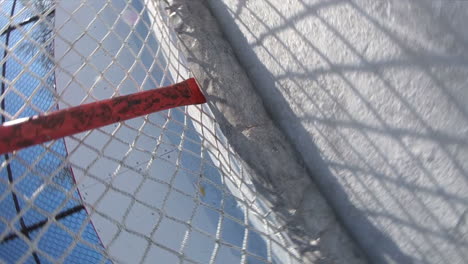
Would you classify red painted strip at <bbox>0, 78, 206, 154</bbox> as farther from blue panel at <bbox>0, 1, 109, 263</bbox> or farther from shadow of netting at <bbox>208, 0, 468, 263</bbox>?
blue panel at <bbox>0, 1, 109, 263</bbox>

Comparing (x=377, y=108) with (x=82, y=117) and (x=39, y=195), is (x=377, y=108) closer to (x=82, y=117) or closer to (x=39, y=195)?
(x=82, y=117)

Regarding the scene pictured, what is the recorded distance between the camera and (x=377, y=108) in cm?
62

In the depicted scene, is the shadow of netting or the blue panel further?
the blue panel

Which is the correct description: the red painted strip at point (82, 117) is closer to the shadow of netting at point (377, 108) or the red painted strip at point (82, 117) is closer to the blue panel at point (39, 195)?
the shadow of netting at point (377, 108)

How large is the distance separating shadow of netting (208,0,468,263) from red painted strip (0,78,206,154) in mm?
221

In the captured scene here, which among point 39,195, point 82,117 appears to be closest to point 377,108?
point 82,117

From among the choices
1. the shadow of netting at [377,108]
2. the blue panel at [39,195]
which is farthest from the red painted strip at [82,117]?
the blue panel at [39,195]

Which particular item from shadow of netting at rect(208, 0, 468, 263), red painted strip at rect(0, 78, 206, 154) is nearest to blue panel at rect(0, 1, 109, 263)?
red painted strip at rect(0, 78, 206, 154)

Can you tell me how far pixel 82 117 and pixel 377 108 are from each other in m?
0.55

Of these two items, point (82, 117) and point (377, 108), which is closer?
point (377, 108)

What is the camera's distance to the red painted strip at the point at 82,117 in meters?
0.77

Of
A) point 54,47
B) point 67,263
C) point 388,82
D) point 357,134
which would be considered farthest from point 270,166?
point 54,47

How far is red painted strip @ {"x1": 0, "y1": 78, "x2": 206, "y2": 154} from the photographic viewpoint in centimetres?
77

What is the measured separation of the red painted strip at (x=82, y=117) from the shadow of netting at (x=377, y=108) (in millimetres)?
221
